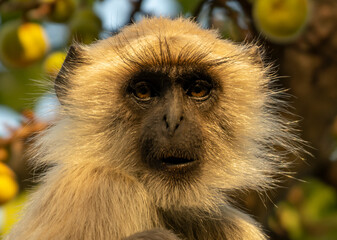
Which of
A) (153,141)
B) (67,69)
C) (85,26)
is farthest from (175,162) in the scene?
(85,26)

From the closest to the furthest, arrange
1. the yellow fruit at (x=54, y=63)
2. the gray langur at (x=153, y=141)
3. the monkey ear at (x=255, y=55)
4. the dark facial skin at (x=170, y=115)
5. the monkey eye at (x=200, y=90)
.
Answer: the gray langur at (x=153, y=141) → the dark facial skin at (x=170, y=115) → the monkey eye at (x=200, y=90) → the yellow fruit at (x=54, y=63) → the monkey ear at (x=255, y=55)

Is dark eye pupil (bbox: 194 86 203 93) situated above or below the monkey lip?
above

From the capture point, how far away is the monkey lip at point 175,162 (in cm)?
459

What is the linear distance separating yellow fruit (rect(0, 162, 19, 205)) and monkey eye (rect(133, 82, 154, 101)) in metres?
1.01

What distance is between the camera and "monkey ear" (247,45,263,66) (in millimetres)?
5738

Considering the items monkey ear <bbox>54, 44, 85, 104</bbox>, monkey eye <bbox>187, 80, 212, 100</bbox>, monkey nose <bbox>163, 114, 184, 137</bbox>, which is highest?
monkey ear <bbox>54, 44, 85, 104</bbox>

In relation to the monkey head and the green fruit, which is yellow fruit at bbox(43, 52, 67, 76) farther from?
the monkey head

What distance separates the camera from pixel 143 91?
16.0 feet

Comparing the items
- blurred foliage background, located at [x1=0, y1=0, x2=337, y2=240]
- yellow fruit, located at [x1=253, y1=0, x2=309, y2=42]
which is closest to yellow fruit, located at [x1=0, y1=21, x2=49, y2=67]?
blurred foliage background, located at [x1=0, y1=0, x2=337, y2=240]

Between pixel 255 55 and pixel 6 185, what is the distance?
2.21 metres

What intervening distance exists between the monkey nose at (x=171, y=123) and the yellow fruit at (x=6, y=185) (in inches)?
46.6

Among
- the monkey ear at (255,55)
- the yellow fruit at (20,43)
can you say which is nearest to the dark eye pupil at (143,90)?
the yellow fruit at (20,43)

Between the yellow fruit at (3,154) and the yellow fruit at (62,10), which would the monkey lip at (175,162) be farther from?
the yellow fruit at (62,10)

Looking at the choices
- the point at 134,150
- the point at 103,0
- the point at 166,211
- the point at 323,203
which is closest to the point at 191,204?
the point at 166,211
